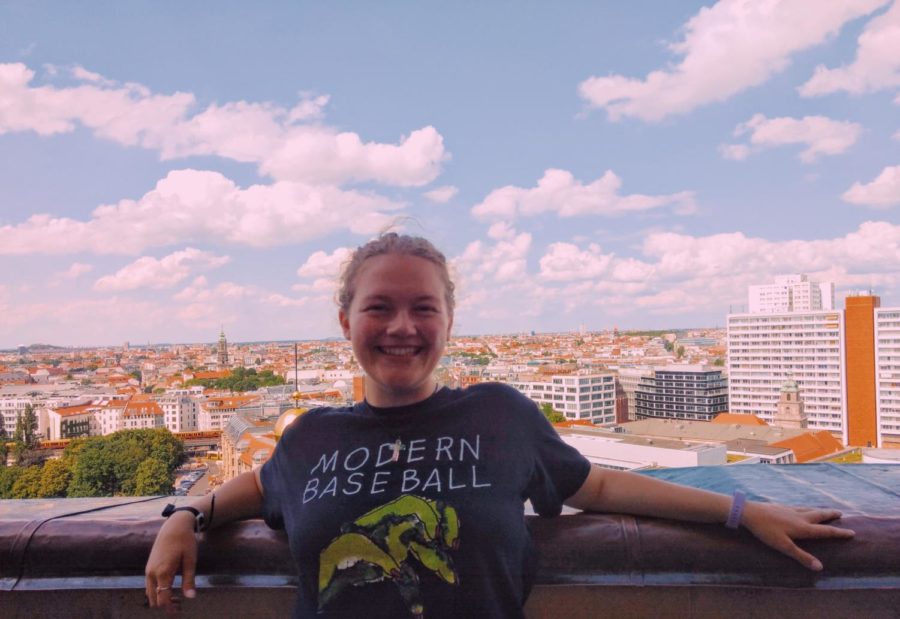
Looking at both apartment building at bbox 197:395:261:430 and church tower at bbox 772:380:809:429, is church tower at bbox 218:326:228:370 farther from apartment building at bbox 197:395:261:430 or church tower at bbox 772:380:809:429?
church tower at bbox 772:380:809:429

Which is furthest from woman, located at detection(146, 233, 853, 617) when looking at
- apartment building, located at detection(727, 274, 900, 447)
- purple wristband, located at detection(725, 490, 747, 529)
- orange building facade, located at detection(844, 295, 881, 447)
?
orange building facade, located at detection(844, 295, 881, 447)

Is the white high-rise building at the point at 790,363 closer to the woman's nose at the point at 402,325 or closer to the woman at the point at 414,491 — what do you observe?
the woman at the point at 414,491

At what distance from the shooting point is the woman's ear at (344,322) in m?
0.76

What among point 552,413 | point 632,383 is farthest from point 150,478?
point 632,383

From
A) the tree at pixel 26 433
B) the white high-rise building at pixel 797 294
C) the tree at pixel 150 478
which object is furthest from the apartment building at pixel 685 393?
the tree at pixel 26 433

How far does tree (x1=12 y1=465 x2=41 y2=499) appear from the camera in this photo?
17.7m

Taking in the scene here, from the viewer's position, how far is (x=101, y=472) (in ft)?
62.9

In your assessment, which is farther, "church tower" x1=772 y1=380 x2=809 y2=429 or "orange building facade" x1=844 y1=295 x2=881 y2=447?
"orange building facade" x1=844 y1=295 x2=881 y2=447

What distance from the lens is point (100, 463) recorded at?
1923cm

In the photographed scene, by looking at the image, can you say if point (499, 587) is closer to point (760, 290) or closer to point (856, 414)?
point (856, 414)

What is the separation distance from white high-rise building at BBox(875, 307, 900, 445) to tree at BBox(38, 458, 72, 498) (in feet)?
97.9

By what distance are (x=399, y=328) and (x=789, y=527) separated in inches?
16.8

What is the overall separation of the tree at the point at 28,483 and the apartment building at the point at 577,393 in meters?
19.8

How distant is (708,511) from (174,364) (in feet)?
196
